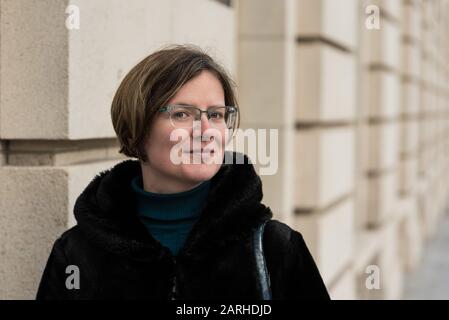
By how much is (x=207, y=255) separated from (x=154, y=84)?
0.47 m

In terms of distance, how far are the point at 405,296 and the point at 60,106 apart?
10.2m

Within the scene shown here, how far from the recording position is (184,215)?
220 cm

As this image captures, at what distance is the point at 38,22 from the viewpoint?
300cm

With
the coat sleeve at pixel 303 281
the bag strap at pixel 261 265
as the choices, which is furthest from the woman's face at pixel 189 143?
the coat sleeve at pixel 303 281

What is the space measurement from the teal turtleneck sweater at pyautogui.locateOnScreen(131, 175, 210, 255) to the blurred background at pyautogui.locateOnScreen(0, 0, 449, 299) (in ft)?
1.79

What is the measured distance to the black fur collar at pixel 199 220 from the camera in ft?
7.05

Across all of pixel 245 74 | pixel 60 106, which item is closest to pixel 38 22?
pixel 60 106

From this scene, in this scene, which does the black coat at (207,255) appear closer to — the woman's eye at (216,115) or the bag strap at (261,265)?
the bag strap at (261,265)

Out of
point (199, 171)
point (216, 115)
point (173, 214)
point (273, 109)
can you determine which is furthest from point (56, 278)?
point (273, 109)

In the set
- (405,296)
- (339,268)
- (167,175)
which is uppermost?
(167,175)

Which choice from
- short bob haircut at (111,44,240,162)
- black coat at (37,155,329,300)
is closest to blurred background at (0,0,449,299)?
short bob haircut at (111,44,240,162)

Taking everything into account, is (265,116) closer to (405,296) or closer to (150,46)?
(150,46)

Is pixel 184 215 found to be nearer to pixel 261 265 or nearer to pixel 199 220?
pixel 199 220

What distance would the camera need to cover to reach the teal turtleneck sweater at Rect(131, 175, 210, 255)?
220 cm
